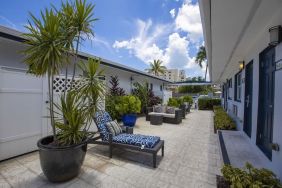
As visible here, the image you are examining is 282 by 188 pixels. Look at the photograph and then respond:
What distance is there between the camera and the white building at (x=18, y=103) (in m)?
4.03

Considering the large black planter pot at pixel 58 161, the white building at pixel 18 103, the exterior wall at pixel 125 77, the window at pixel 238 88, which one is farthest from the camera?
the exterior wall at pixel 125 77

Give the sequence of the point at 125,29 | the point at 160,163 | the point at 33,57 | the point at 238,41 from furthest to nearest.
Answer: the point at 125,29 < the point at 238,41 < the point at 160,163 < the point at 33,57

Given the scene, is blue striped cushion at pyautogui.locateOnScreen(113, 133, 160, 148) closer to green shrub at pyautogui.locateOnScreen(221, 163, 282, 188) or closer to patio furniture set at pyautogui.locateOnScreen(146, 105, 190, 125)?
green shrub at pyautogui.locateOnScreen(221, 163, 282, 188)

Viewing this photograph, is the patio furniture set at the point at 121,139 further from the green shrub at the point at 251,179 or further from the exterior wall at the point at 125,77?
the exterior wall at the point at 125,77

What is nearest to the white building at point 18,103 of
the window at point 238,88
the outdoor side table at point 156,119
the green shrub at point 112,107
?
the green shrub at point 112,107

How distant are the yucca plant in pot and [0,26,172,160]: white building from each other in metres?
1.21

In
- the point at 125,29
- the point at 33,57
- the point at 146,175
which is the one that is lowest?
the point at 146,175

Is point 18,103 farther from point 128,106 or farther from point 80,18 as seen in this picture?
point 128,106

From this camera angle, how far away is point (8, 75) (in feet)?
13.4

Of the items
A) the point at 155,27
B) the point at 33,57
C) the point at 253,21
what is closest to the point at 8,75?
the point at 33,57

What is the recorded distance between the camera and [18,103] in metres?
4.29

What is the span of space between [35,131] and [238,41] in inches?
241

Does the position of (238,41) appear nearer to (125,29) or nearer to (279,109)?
(279,109)

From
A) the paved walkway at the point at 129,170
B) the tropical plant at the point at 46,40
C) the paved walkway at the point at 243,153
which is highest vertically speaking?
the tropical plant at the point at 46,40
